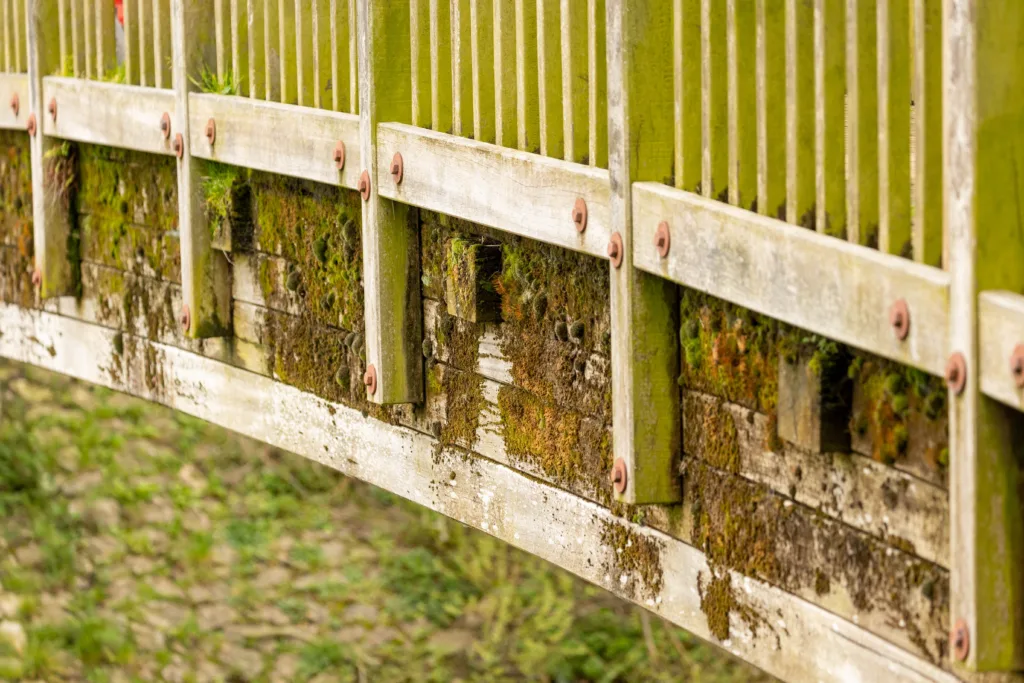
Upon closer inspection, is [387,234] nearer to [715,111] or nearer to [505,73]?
[505,73]

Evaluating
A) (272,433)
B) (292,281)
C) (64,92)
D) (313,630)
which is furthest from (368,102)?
(313,630)

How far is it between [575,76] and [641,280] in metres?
0.58

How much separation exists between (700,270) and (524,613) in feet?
38.3

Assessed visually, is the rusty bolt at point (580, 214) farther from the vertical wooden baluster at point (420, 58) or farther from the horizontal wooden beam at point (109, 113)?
the horizontal wooden beam at point (109, 113)

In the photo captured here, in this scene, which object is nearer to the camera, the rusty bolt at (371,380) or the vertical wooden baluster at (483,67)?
the vertical wooden baluster at (483,67)

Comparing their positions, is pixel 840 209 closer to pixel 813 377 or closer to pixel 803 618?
pixel 813 377

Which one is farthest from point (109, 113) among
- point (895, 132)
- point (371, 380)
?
point (895, 132)

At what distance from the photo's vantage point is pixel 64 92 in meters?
6.77

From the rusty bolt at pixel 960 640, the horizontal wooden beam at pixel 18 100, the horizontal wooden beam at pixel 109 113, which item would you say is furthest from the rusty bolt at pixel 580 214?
the horizontal wooden beam at pixel 18 100

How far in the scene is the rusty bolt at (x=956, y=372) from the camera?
107 inches

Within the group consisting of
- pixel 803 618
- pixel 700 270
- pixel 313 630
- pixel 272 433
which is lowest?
A: pixel 313 630

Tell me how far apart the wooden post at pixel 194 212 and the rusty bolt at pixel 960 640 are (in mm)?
3654

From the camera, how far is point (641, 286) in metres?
3.75

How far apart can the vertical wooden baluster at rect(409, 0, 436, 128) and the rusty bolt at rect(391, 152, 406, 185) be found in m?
0.12
